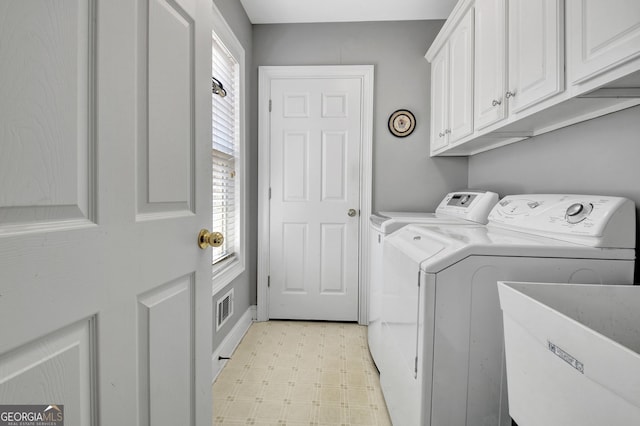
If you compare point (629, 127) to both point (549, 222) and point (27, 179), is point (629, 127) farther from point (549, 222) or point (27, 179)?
point (27, 179)

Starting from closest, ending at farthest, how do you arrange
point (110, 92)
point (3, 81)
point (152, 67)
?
point (3, 81)
point (110, 92)
point (152, 67)

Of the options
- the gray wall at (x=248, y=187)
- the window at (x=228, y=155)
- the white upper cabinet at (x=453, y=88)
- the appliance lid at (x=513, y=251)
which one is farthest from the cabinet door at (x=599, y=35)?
the gray wall at (x=248, y=187)

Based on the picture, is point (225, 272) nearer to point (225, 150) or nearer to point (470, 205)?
point (225, 150)

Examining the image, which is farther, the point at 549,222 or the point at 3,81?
the point at 549,222

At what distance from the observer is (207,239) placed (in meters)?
0.94

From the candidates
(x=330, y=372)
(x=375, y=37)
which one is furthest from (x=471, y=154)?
(x=330, y=372)

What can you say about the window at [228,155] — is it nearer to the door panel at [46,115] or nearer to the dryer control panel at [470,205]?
the door panel at [46,115]

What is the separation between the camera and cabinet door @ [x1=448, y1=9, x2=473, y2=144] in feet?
5.80

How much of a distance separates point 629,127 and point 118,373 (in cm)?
180

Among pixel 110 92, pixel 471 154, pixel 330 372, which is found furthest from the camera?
pixel 471 154

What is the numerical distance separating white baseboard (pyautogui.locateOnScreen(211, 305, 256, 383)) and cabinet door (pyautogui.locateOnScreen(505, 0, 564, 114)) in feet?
6.78

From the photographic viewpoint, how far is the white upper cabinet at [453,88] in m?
1.78

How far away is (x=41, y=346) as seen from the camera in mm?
478

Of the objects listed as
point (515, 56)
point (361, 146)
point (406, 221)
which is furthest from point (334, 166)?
point (515, 56)
